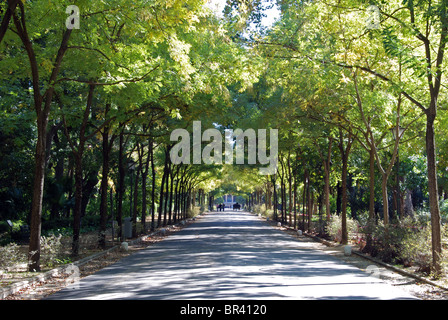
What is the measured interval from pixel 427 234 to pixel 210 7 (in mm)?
9024

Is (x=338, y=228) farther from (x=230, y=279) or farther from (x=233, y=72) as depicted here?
(x=230, y=279)

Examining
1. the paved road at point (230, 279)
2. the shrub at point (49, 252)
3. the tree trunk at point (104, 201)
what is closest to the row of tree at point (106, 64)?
the tree trunk at point (104, 201)

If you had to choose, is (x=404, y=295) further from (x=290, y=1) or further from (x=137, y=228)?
(x=137, y=228)

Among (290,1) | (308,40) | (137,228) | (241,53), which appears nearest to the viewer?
(290,1)

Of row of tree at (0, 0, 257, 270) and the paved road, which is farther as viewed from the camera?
row of tree at (0, 0, 257, 270)

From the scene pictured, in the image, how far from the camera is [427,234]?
14.2 metres

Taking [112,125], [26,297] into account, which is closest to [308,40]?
[112,125]

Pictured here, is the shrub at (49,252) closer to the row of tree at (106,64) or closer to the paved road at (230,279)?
the row of tree at (106,64)

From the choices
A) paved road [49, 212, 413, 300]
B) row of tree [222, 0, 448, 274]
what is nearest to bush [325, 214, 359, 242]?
row of tree [222, 0, 448, 274]

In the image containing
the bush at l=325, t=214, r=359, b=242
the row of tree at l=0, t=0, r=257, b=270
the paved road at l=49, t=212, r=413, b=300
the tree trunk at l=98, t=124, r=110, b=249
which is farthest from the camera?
the bush at l=325, t=214, r=359, b=242

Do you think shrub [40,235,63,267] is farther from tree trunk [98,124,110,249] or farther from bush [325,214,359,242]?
bush [325,214,359,242]

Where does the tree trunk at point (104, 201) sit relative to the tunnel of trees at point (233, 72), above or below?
below

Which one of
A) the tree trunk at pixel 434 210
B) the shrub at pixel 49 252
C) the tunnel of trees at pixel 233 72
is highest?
the tunnel of trees at pixel 233 72

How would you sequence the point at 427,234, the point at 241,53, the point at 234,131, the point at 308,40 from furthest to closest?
the point at 234,131 < the point at 241,53 < the point at 308,40 < the point at 427,234
